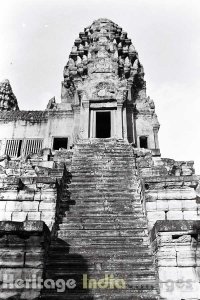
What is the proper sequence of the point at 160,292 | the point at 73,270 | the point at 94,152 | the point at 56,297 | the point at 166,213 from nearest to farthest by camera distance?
the point at 160,292 < the point at 56,297 < the point at 73,270 < the point at 166,213 < the point at 94,152

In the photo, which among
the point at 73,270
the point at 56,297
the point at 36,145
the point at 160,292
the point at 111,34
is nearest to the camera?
the point at 160,292

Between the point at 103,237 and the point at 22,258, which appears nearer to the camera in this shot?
the point at 22,258

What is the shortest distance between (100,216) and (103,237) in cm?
98

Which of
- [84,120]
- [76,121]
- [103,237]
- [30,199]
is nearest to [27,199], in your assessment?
[30,199]

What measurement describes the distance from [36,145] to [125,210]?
11093mm

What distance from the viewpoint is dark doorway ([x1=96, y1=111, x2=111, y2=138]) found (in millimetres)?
18862

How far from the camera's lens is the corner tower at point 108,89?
59.2 feet

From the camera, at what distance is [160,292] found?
6.72 metres

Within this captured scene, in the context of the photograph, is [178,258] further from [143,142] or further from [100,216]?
[143,142]

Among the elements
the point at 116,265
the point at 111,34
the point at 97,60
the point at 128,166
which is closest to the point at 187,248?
the point at 116,265

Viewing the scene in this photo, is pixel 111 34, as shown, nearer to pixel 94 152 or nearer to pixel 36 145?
pixel 36 145

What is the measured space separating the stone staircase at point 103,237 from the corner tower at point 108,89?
17.2 feet

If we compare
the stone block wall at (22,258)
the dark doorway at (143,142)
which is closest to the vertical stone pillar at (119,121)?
the dark doorway at (143,142)

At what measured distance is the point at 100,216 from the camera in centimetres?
979
